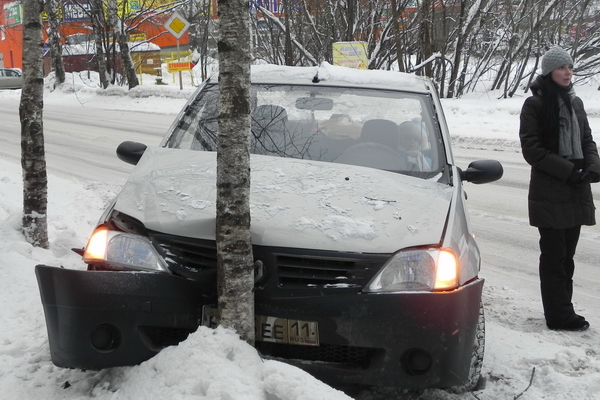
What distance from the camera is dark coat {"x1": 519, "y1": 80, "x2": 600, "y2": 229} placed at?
4293 millimetres

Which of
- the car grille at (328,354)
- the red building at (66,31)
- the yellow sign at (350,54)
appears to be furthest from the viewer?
the red building at (66,31)

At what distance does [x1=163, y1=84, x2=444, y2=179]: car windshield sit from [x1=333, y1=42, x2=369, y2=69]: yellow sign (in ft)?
49.3

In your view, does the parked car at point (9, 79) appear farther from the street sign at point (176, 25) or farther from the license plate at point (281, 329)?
the license plate at point (281, 329)

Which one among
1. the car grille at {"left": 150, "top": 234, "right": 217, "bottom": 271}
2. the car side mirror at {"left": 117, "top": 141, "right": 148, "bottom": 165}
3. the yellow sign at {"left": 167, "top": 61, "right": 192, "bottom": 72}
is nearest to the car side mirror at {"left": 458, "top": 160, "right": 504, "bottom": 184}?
the car grille at {"left": 150, "top": 234, "right": 217, "bottom": 271}

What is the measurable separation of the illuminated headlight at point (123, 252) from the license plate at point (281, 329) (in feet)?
0.98

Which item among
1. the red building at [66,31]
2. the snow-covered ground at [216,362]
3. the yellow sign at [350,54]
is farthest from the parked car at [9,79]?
the snow-covered ground at [216,362]

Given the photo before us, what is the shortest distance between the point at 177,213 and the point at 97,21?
28442 millimetres

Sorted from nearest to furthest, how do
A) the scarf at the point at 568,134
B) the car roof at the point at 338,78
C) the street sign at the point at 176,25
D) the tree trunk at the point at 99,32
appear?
the scarf at the point at 568,134 → the car roof at the point at 338,78 → the street sign at the point at 176,25 → the tree trunk at the point at 99,32

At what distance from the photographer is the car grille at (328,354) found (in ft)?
9.90

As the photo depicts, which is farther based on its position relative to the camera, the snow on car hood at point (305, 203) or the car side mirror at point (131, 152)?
the car side mirror at point (131, 152)

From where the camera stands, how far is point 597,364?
378 cm

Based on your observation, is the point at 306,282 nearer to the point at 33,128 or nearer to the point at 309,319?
the point at 309,319

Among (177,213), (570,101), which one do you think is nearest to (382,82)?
(570,101)

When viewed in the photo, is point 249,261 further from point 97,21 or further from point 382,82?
point 97,21
